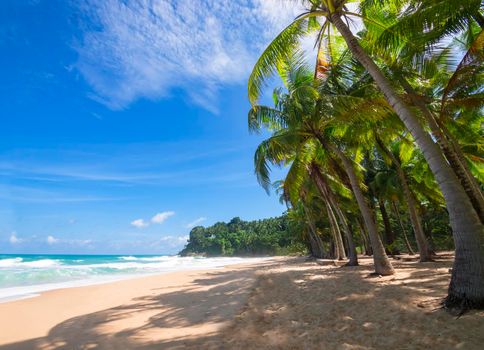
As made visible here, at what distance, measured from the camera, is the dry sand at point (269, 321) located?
4000 mm

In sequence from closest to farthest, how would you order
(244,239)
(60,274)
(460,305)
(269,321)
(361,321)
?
1. (460,305)
2. (361,321)
3. (269,321)
4. (60,274)
5. (244,239)

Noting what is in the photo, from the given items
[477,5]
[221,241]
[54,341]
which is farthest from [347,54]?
[221,241]

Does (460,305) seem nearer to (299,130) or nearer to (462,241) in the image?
(462,241)

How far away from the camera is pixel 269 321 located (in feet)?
18.5

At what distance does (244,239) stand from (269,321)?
76882mm

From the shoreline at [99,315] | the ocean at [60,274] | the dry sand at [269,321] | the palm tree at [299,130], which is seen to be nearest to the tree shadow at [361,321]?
the dry sand at [269,321]

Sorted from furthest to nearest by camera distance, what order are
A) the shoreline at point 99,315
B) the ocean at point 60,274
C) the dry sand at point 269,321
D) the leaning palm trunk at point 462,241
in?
1. the ocean at point 60,274
2. the shoreline at point 99,315
3. the leaning palm trunk at point 462,241
4. the dry sand at point 269,321

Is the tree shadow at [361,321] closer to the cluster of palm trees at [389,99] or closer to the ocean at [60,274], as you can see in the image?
the cluster of palm trees at [389,99]

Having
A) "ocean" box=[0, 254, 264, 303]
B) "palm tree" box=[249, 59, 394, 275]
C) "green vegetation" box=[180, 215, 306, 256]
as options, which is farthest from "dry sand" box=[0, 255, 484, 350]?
"green vegetation" box=[180, 215, 306, 256]

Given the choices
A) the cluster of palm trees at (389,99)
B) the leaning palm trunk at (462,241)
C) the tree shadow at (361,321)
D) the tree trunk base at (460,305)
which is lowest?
the tree shadow at (361,321)

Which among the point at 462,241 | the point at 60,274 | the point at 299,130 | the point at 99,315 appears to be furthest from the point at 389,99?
the point at 60,274

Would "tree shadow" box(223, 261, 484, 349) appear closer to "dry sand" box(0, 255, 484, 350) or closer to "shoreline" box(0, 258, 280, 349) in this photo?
"dry sand" box(0, 255, 484, 350)

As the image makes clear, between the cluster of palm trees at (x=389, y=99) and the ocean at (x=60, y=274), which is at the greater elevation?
the cluster of palm trees at (x=389, y=99)

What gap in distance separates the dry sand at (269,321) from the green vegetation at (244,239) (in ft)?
98.7
